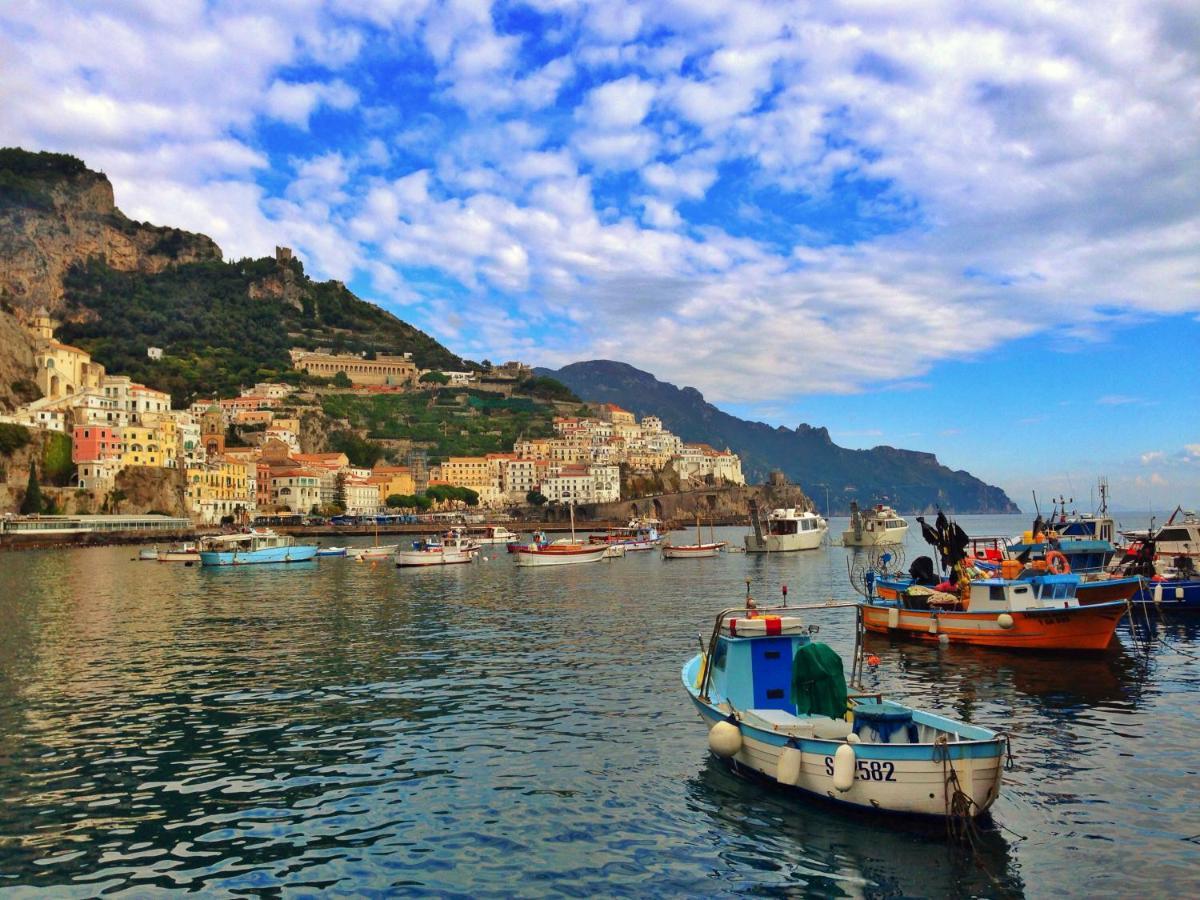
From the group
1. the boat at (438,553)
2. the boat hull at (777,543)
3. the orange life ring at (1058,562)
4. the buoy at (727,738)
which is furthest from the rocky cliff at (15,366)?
the buoy at (727,738)

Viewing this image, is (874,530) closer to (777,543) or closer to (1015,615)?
(777,543)

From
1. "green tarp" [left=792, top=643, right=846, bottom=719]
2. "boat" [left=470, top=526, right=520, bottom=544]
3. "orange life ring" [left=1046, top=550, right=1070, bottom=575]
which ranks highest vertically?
"orange life ring" [left=1046, top=550, right=1070, bottom=575]

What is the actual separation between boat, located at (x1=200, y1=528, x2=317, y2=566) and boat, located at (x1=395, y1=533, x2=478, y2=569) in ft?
32.6

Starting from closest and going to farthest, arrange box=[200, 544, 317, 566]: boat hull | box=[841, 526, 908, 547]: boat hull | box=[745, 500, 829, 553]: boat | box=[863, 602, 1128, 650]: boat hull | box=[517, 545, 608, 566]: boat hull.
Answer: box=[863, 602, 1128, 650]: boat hull, box=[517, 545, 608, 566]: boat hull, box=[200, 544, 317, 566]: boat hull, box=[745, 500, 829, 553]: boat, box=[841, 526, 908, 547]: boat hull

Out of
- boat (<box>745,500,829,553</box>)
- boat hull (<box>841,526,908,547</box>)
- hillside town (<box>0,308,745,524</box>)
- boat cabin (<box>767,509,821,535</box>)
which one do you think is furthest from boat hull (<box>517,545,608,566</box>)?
hillside town (<box>0,308,745,524</box>)

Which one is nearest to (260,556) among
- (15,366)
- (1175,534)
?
(1175,534)

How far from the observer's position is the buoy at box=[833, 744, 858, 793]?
1182cm

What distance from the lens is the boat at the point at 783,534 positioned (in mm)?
81125

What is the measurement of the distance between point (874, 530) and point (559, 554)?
37.0 meters

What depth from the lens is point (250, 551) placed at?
234 ft

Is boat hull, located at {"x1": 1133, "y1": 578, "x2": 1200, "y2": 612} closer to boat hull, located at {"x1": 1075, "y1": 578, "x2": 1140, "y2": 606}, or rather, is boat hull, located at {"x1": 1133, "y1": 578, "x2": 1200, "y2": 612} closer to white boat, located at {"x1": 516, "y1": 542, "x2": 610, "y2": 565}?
boat hull, located at {"x1": 1075, "y1": 578, "x2": 1140, "y2": 606}

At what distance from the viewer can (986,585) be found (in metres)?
26.4

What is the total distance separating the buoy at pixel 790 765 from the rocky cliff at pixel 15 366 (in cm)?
12876

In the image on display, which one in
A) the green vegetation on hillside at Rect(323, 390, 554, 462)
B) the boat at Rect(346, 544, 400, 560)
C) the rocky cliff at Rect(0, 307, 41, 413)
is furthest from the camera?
the green vegetation on hillside at Rect(323, 390, 554, 462)
